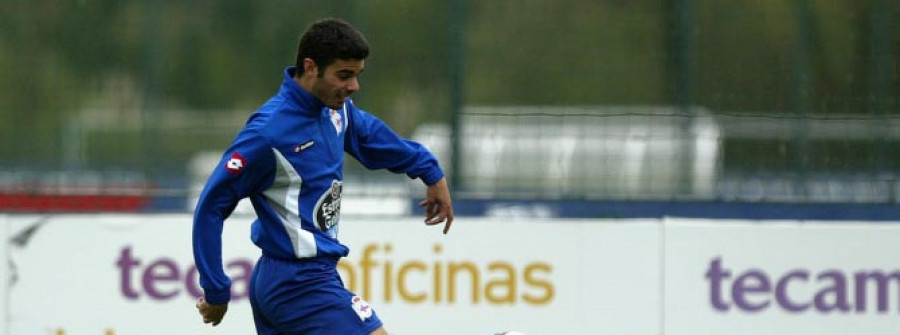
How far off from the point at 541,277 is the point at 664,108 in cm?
106

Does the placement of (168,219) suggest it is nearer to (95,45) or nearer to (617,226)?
(95,45)

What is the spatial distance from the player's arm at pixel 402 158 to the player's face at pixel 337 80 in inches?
16.7

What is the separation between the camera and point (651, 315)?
7.51 m

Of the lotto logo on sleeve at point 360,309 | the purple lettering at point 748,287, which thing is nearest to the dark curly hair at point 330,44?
the lotto logo on sleeve at point 360,309

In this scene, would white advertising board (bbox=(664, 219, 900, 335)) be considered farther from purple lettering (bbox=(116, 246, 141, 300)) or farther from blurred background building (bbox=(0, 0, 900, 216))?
purple lettering (bbox=(116, 246, 141, 300))

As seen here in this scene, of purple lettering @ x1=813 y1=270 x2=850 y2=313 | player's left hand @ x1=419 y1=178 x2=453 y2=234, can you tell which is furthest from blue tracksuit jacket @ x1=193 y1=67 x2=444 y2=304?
A: purple lettering @ x1=813 y1=270 x2=850 y2=313

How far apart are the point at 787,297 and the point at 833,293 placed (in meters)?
0.23

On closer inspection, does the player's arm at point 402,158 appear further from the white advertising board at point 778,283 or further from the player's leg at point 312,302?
the white advertising board at point 778,283

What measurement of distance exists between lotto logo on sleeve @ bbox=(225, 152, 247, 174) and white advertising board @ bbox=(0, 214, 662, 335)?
2753 mm

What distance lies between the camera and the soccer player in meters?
4.73

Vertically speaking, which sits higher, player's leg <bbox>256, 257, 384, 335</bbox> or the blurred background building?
the blurred background building

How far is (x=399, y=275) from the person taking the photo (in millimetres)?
7418

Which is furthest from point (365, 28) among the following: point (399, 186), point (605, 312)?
point (605, 312)

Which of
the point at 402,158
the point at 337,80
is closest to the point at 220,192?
the point at 337,80
